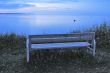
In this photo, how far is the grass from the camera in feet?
24.2

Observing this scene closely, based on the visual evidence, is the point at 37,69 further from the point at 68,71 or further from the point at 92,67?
the point at 92,67

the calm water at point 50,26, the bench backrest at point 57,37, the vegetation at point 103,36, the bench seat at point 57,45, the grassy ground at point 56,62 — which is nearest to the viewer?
the grassy ground at point 56,62

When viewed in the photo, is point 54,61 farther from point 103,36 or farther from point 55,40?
point 103,36

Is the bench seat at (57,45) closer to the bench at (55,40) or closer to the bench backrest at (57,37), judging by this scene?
the bench at (55,40)

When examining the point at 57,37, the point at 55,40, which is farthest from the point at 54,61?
the point at 57,37

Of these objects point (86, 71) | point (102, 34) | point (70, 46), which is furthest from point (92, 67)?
point (102, 34)

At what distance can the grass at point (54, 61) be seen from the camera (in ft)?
24.2

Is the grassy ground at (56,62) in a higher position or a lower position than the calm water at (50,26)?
lower

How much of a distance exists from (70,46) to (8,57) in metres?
1.78

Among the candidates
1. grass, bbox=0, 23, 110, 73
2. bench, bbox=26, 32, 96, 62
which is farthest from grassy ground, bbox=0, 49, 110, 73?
bench, bbox=26, 32, 96, 62

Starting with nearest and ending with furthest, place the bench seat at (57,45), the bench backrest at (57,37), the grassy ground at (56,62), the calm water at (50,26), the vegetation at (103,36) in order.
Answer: the grassy ground at (56,62) → the bench seat at (57,45) → the bench backrest at (57,37) → the vegetation at (103,36) → the calm water at (50,26)

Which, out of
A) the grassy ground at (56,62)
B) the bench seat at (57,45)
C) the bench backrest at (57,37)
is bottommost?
the grassy ground at (56,62)

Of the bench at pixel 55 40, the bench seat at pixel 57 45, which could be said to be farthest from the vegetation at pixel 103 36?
the bench seat at pixel 57 45

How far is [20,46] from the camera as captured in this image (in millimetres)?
9648
